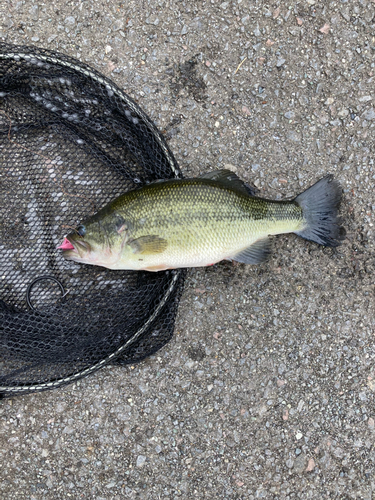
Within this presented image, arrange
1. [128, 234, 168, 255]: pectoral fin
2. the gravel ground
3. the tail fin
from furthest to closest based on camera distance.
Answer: the gravel ground
the tail fin
[128, 234, 168, 255]: pectoral fin

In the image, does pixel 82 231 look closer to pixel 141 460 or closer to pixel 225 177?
pixel 225 177

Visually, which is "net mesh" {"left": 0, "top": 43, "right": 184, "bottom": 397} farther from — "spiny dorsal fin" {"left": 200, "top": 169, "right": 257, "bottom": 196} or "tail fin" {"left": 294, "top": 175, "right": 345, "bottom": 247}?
"tail fin" {"left": 294, "top": 175, "right": 345, "bottom": 247}

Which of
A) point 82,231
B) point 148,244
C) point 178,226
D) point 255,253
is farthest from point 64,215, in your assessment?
point 255,253

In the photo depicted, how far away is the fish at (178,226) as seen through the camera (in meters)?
2.30

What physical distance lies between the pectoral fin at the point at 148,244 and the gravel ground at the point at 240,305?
59cm

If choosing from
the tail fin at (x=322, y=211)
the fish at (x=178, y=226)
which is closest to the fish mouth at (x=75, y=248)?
the fish at (x=178, y=226)

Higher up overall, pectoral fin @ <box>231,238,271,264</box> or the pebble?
pectoral fin @ <box>231,238,271,264</box>

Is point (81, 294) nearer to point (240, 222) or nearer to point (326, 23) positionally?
point (240, 222)

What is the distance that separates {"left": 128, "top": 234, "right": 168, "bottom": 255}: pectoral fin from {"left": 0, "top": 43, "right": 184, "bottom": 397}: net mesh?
1.11 feet

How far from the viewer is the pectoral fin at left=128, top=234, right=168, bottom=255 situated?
2289mm

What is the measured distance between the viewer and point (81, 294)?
272cm

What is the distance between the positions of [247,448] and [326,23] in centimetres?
343

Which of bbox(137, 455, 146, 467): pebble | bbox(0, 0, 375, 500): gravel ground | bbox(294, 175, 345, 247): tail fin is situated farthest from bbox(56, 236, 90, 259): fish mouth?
bbox(137, 455, 146, 467): pebble

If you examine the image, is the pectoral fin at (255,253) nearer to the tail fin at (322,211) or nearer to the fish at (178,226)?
the fish at (178,226)
